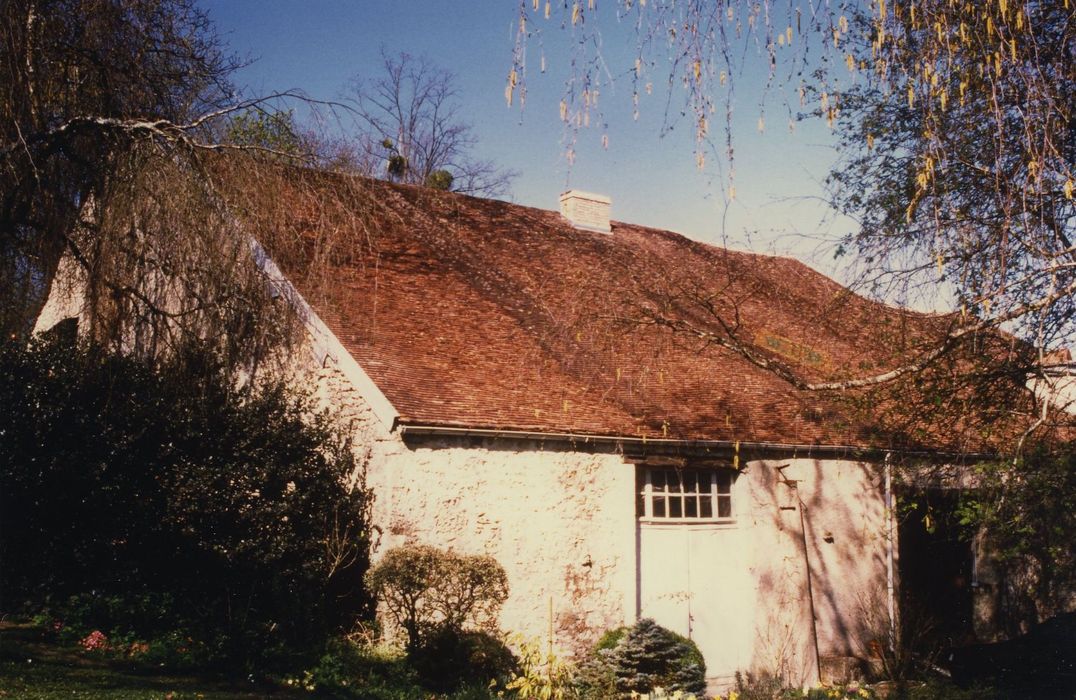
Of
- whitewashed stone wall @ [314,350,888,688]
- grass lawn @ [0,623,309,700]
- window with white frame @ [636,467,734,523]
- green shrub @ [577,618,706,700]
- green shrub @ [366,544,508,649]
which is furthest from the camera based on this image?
window with white frame @ [636,467,734,523]

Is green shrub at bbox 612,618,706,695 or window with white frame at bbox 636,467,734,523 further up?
window with white frame at bbox 636,467,734,523

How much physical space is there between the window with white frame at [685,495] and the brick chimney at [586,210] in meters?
8.28

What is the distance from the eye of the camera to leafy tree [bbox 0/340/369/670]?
424 inches

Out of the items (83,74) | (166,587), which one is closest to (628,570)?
(166,587)

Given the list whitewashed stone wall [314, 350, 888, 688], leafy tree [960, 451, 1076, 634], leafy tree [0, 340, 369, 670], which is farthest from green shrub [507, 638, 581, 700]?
leafy tree [960, 451, 1076, 634]

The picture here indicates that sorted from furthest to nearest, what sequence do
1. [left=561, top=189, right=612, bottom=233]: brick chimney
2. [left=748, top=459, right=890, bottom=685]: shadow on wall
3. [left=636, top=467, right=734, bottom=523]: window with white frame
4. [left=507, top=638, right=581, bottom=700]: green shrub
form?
[left=561, top=189, right=612, bottom=233]: brick chimney < [left=748, top=459, right=890, bottom=685]: shadow on wall < [left=636, top=467, right=734, bottom=523]: window with white frame < [left=507, top=638, right=581, bottom=700]: green shrub

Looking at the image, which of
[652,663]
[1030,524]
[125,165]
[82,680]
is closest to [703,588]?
[652,663]

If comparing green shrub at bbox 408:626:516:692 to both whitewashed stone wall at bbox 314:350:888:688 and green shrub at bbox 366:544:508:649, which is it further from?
whitewashed stone wall at bbox 314:350:888:688

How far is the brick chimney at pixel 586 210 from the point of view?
66.7ft

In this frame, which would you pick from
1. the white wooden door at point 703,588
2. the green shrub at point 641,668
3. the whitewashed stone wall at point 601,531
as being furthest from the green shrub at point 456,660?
the white wooden door at point 703,588

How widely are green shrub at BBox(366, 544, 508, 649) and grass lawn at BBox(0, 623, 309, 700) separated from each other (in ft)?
4.84

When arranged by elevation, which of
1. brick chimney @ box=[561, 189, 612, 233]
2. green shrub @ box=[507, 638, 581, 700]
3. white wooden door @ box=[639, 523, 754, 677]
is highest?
brick chimney @ box=[561, 189, 612, 233]

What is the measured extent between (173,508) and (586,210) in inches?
459

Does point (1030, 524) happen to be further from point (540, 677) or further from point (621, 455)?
point (540, 677)
